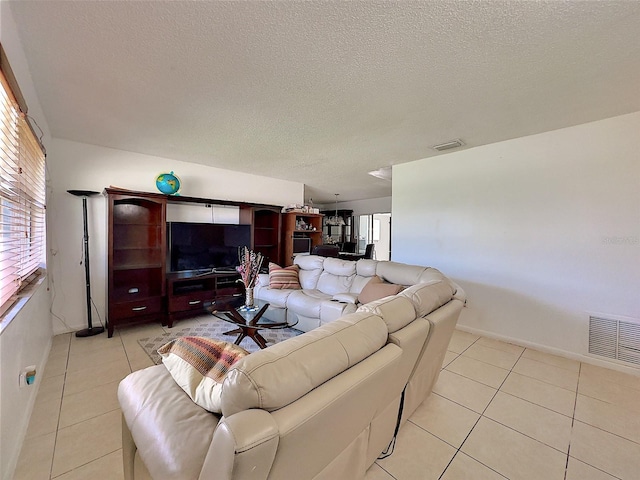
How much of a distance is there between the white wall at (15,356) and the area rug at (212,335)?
88 cm

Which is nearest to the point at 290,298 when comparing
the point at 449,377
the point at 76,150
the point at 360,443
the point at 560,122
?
the point at 449,377

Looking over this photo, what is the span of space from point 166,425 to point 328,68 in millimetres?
2092

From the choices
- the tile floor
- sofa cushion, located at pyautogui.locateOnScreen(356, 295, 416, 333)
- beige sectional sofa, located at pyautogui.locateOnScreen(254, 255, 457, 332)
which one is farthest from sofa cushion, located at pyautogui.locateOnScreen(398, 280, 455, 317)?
the tile floor

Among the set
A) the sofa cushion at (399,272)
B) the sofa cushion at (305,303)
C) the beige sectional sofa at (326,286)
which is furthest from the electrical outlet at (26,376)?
the sofa cushion at (399,272)

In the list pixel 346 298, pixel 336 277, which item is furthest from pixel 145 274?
pixel 346 298

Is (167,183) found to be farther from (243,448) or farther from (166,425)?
(243,448)

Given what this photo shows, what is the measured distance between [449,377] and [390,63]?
8.46 ft

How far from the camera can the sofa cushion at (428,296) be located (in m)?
1.65

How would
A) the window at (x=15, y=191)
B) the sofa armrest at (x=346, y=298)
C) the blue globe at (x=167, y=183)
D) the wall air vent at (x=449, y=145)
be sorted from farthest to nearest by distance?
1. the blue globe at (x=167, y=183)
2. the wall air vent at (x=449, y=145)
3. the sofa armrest at (x=346, y=298)
4. the window at (x=15, y=191)

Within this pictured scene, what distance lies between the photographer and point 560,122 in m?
2.62

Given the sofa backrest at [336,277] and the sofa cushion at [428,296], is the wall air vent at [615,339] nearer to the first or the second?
the sofa cushion at [428,296]

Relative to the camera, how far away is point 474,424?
70.3 inches

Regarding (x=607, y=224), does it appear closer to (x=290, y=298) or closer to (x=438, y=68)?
(x=438, y=68)

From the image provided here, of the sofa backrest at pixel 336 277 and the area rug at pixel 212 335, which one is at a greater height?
the sofa backrest at pixel 336 277
